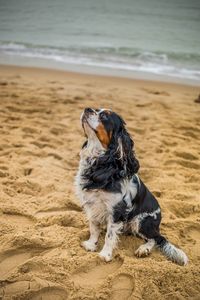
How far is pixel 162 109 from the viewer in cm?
764

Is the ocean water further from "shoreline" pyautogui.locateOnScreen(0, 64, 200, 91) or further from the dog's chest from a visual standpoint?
the dog's chest

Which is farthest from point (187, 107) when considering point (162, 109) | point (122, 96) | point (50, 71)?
point (50, 71)

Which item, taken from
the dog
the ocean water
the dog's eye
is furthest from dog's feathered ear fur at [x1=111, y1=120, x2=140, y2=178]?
the ocean water

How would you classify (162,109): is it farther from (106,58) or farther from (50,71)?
(106,58)

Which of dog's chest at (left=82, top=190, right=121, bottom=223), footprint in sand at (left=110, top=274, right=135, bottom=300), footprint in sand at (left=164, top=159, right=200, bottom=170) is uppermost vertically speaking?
dog's chest at (left=82, top=190, right=121, bottom=223)

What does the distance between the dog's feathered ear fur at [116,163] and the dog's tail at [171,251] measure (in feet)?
2.39

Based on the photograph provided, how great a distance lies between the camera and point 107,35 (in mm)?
18109

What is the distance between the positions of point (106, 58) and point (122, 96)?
219 inches

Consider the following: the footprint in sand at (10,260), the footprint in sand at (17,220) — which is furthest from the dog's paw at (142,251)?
the footprint in sand at (17,220)

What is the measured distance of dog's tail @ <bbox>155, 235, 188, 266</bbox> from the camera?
332 centimetres

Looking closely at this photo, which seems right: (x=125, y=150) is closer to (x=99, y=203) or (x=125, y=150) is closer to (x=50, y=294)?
(x=99, y=203)

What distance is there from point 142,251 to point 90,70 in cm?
891

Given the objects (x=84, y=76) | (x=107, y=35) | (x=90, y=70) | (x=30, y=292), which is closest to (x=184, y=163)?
(x=30, y=292)

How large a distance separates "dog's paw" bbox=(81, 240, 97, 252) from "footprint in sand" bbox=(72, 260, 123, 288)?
26 centimetres
